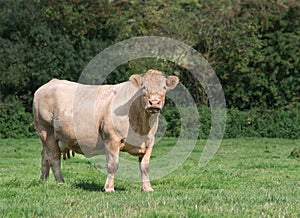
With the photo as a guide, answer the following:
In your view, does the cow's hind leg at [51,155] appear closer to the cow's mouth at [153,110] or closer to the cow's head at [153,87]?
the cow's head at [153,87]

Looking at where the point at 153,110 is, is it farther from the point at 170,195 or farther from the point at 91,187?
the point at 91,187

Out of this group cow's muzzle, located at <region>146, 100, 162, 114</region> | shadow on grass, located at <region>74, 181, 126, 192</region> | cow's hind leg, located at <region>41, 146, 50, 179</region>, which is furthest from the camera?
cow's hind leg, located at <region>41, 146, 50, 179</region>

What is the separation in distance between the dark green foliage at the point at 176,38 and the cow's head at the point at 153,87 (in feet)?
80.6

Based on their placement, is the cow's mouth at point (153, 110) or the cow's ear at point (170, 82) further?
the cow's ear at point (170, 82)

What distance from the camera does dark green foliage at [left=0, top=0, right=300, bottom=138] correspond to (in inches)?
1431

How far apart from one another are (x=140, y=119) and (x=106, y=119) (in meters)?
0.59

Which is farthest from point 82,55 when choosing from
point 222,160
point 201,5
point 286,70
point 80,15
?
point 222,160

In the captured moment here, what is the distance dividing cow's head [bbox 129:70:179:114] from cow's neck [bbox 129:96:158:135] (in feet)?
1.01

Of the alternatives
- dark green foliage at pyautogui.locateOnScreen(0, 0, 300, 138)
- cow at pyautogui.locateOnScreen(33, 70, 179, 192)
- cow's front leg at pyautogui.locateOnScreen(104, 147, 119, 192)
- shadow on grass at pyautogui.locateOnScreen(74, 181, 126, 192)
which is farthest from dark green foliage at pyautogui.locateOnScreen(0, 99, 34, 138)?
cow's front leg at pyautogui.locateOnScreen(104, 147, 119, 192)

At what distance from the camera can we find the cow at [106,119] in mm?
10258

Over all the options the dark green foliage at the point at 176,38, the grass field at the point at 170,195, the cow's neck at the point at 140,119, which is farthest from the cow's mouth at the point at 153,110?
the dark green foliage at the point at 176,38

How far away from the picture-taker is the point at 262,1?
38.7 metres

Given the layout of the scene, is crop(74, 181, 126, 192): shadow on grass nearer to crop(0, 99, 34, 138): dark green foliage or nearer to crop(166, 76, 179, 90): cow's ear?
crop(166, 76, 179, 90): cow's ear

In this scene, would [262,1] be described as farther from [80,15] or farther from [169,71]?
[80,15]
